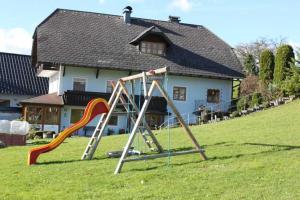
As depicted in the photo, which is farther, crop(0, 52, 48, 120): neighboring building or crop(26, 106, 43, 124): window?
crop(0, 52, 48, 120): neighboring building

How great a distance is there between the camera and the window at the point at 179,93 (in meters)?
39.2

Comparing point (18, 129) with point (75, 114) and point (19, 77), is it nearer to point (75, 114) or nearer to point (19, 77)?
point (75, 114)

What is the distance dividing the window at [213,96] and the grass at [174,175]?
78.4 ft

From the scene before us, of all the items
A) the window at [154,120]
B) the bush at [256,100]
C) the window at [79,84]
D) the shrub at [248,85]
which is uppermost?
the shrub at [248,85]

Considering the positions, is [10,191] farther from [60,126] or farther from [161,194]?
[60,126]

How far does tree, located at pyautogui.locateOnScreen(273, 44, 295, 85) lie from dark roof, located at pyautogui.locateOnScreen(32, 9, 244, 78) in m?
5.00

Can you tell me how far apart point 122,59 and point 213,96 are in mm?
7742

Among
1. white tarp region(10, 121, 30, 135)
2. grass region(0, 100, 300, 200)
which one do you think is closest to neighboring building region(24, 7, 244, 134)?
white tarp region(10, 121, 30, 135)

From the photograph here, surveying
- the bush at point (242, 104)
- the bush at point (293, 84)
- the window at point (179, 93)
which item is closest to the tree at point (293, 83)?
the bush at point (293, 84)

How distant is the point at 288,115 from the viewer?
23812 mm

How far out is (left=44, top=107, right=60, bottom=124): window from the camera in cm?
3556

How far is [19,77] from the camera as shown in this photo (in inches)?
1802

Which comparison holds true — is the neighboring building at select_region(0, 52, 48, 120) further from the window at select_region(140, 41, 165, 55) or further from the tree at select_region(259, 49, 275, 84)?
the tree at select_region(259, 49, 275, 84)

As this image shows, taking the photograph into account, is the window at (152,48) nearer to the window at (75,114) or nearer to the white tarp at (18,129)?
the window at (75,114)
